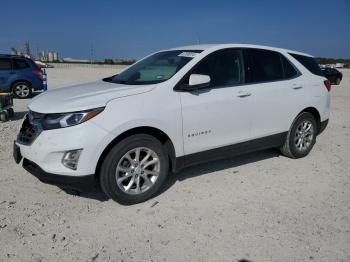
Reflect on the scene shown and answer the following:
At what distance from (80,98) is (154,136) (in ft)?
3.04

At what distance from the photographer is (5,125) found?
25.4 feet

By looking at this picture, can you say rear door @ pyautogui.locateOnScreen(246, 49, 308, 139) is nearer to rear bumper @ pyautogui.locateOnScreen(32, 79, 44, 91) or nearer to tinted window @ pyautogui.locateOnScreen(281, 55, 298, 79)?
tinted window @ pyautogui.locateOnScreen(281, 55, 298, 79)

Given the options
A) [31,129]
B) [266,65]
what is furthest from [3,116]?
[266,65]

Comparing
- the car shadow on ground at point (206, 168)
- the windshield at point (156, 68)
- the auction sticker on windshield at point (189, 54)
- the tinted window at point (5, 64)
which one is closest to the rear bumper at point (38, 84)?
the tinted window at point (5, 64)

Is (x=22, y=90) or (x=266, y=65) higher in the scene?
(x=266, y=65)

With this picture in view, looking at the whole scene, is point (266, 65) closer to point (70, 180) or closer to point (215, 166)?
point (215, 166)

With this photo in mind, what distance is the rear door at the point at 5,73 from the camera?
12781 mm

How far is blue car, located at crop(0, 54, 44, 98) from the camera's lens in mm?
12828

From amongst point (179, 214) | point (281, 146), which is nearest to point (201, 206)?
point (179, 214)

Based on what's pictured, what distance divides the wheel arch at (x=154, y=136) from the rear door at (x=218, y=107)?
0.19m

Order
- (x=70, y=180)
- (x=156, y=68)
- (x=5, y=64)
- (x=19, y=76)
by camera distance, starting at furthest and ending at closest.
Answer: (x=19, y=76), (x=5, y=64), (x=156, y=68), (x=70, y=180)

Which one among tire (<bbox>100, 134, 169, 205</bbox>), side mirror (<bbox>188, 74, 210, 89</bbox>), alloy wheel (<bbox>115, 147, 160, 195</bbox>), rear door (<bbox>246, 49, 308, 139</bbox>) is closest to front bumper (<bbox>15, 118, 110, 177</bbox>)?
tire (<bbox>100, 134, 169, 205</bbox>)

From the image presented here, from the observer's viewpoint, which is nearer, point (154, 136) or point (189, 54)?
point (154, 136)

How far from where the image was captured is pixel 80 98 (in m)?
3.65
